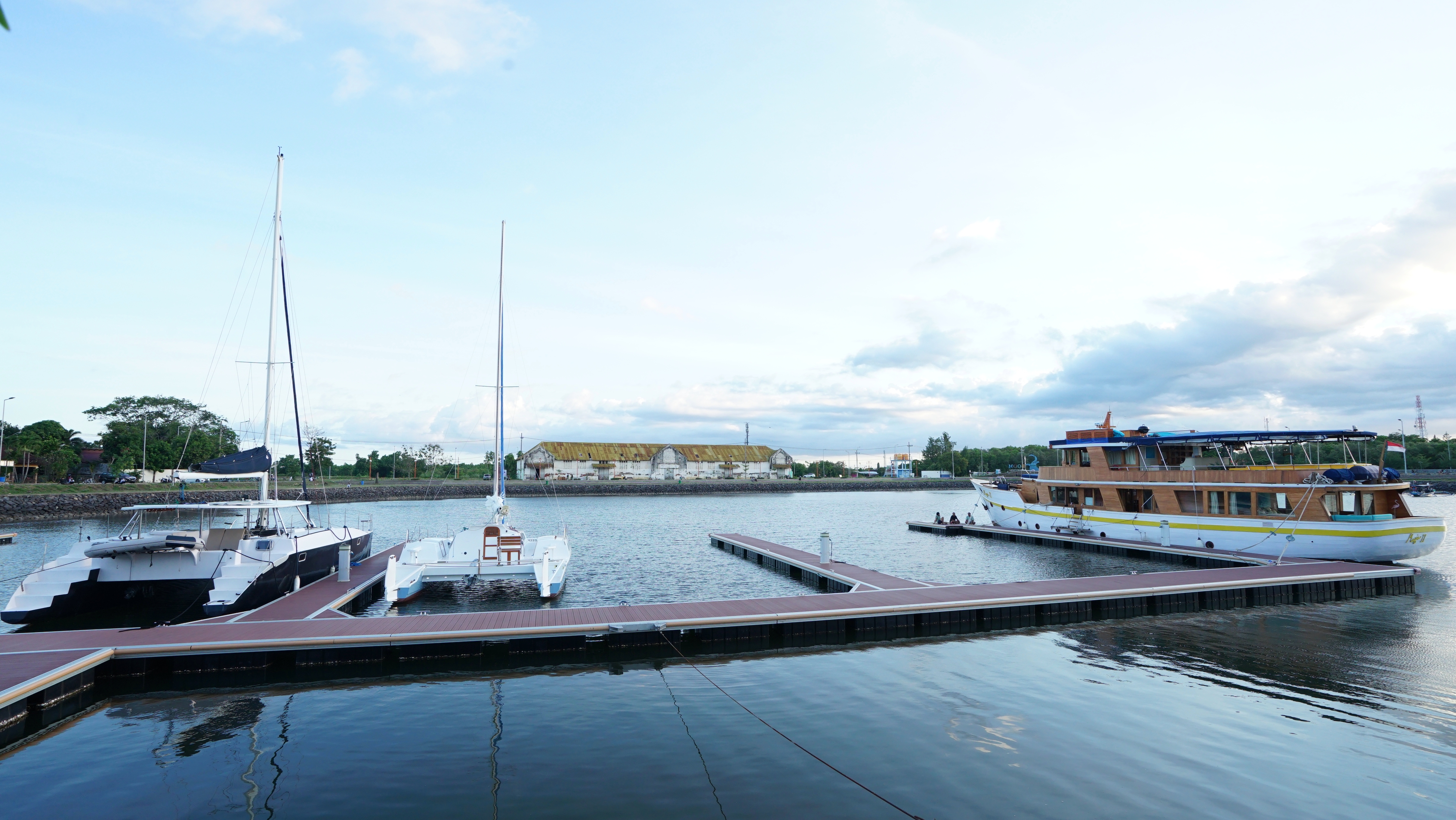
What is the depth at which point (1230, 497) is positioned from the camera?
95.0ft

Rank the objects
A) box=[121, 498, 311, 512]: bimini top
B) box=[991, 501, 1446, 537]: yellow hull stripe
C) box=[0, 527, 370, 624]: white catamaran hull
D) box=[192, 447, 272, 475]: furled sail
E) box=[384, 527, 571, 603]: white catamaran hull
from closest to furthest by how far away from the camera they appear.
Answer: box=[0, 527, 370, 624]: white catamaran hull, box=[121, 498, 311, 512]: bimini top, box=[192, 447, 272, 475]: furled sail, box=[384, 527, 571, 603]: white catamaran hull, box=[991, 501, 1446, 537]: yellow hull stripe

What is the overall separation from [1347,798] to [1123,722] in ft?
9.29

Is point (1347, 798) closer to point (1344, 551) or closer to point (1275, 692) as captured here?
point (1275, 692)

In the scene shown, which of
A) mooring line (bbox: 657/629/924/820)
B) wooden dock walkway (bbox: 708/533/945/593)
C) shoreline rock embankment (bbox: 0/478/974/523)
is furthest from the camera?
shoreline rock embankment (bbox: 0/478/974/523)

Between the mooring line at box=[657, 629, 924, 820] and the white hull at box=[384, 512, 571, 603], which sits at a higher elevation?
the white hull at box=[384, 512, 571, 603]

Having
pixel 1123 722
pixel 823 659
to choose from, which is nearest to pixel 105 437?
pixel 823 659

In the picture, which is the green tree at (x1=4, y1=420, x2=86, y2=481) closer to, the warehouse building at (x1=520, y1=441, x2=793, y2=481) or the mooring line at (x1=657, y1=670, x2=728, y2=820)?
the warehouse building at (x1=520, y1=441, x2=793, y2=481)

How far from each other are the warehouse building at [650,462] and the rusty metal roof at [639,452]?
9cm

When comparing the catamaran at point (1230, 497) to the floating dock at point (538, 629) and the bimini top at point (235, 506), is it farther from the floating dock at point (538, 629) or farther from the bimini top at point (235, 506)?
the bimini top at point (235, 506)

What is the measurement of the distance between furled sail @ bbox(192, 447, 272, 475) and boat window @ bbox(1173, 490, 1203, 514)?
35.4m

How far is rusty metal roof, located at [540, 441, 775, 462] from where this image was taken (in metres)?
122

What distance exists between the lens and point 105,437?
274 ft

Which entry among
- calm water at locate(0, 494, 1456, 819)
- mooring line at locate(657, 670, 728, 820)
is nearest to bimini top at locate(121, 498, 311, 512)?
calm water at locate(0, 494, 1456, 819)

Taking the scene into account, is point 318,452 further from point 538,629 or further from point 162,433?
point 538,629
